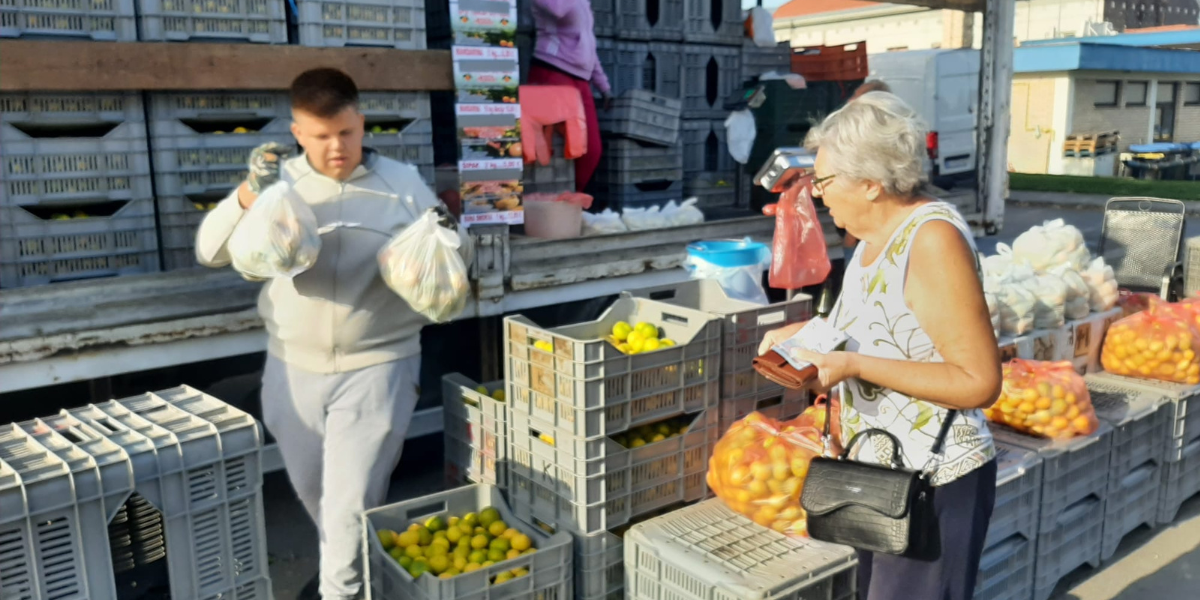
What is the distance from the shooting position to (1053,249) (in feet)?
16.1

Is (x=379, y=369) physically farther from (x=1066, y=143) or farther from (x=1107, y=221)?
(x=1066, y=143)

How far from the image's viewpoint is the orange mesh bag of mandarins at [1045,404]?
356cm

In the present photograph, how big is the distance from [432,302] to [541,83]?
3.61 m

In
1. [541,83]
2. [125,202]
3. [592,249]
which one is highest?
[541,83]

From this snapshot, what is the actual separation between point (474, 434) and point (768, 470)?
1.32 metres

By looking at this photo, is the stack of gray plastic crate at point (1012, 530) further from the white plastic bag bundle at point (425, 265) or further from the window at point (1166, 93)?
the window at point (1166, 93)

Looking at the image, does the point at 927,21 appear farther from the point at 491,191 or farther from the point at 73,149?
the point at 73,149

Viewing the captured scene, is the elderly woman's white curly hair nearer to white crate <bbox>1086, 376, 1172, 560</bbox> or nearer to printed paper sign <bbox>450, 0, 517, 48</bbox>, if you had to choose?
white crate <bbox>1086, 376, 1172, 560</bbox>

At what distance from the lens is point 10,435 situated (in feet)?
8.31

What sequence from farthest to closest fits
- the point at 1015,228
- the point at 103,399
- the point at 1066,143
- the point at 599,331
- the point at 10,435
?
the point at 1066,143 < the point at 1015,228 < the point at 103,399 < the point at 599,331 < the point at 10,435

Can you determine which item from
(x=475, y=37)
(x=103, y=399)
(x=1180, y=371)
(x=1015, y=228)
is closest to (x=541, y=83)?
(x=475, y=37)

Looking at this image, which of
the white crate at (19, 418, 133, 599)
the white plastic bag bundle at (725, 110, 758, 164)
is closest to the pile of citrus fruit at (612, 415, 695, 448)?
the white crate at (19, 418, 133, 599)

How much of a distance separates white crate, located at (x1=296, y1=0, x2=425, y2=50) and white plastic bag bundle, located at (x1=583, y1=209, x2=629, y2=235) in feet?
4.60

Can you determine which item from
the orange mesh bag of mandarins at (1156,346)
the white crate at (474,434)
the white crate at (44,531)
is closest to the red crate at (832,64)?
the orange mesh bag of mandarins at (1156,346)
